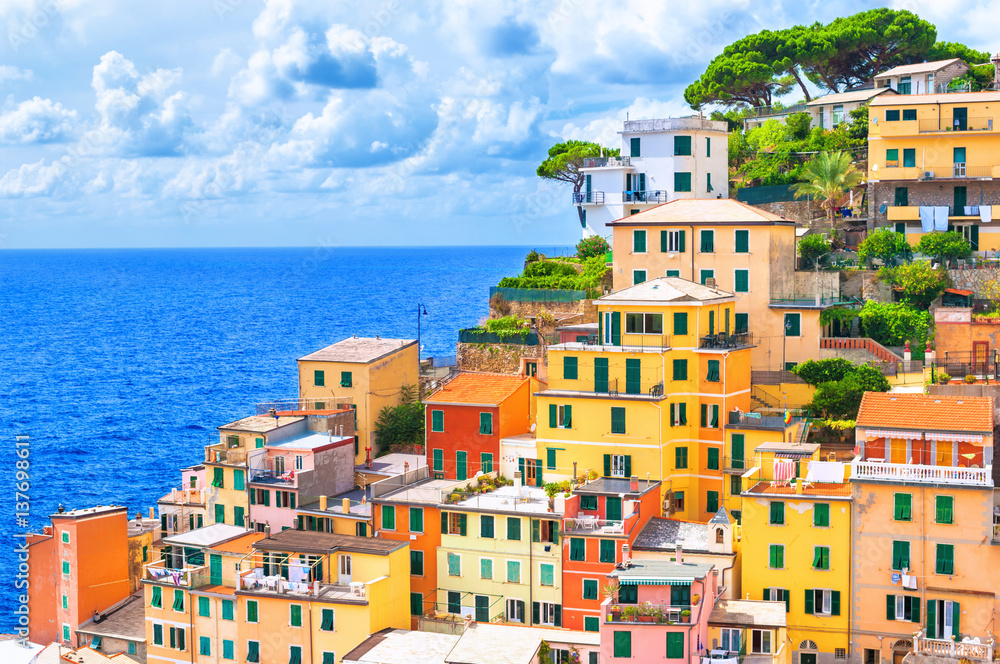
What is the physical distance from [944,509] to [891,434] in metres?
3.33

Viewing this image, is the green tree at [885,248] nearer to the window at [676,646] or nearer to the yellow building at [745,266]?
the yellow building at [745,266]

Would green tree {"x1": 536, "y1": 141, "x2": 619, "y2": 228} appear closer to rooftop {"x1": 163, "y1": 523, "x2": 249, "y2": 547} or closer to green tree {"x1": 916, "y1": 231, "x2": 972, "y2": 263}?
green tree {"x1": 916, "y1": 231, "x2": 972, "y2": 263}

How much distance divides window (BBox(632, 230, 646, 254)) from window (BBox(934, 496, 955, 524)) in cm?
2171

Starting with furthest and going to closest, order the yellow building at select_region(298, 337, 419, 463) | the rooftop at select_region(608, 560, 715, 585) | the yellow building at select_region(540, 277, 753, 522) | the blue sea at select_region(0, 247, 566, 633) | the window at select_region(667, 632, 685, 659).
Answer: the blue sea at select_region(0, 247, 566, 633)
the yellow building at select_region(298, 337, 419, 463)
the yellow building at select_region(540, 277, 753, 522)
the rooftop at select_region(608, 560, 715, 585)
the window at select_region(667, 632, 685, 659)

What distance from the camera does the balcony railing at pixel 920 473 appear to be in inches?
1567

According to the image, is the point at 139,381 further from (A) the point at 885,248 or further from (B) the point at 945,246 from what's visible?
(B) the point at 945,246

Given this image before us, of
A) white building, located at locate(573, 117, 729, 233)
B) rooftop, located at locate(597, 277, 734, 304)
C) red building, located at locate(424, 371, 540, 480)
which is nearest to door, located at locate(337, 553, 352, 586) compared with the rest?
red building, located at locate(424, 371, 540, 480)

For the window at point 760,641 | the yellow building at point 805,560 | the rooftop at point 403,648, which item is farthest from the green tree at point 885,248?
the rooftop at point 403,648

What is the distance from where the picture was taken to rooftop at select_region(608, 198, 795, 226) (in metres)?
55.7

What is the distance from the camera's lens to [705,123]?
69.7 metres

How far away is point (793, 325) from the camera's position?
2175 inches

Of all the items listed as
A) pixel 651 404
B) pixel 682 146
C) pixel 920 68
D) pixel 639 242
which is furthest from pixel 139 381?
pixel 651 404

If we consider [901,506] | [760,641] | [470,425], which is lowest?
[760,641]

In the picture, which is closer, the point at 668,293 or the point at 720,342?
the point at 720,342
